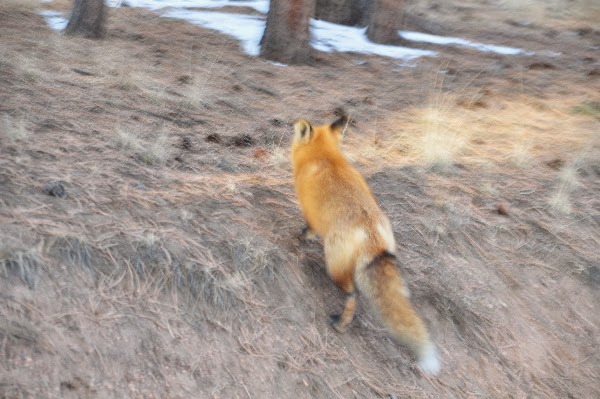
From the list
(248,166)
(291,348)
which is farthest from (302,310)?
(248,166)

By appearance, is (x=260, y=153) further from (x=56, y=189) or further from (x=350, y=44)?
(x=350, y=44)

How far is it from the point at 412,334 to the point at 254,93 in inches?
183

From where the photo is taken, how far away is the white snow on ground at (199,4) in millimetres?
11828

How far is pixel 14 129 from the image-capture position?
4.74 meters

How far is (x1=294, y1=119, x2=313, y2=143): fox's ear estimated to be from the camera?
15.2 feet

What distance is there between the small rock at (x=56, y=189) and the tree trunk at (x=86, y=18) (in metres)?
5.36

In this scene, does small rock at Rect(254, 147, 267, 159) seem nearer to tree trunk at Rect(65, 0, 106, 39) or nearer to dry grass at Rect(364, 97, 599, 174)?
dry grass at Rect(364, 97, 599, 174)

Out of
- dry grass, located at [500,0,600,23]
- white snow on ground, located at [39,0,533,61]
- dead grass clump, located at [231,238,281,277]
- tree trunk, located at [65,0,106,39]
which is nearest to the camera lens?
dead grass clump, located at [231,238,281,277]

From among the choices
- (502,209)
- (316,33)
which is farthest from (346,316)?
(316,33)

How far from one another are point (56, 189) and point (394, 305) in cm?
229

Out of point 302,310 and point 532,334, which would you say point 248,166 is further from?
point 532,334

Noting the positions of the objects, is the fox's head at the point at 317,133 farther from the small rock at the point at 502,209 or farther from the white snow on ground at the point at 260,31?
the white snow on ground at the point at 260,31

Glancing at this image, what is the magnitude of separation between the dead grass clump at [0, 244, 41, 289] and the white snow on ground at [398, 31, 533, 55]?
902cm

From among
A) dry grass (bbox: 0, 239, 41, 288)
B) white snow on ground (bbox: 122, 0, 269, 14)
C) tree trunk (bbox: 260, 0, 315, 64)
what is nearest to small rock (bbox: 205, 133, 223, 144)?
dry grass (bbox: 0, 239, 41, 288)
